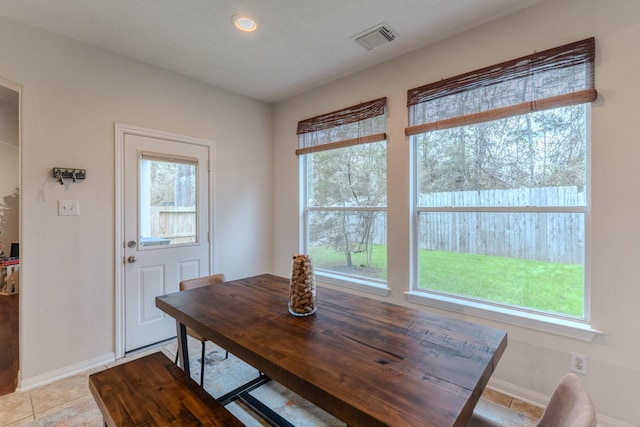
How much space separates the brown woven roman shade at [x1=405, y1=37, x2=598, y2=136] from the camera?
1801 millimetres

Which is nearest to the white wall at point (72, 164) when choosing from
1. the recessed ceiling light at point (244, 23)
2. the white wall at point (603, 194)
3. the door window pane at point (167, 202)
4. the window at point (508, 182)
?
the door window pane at point (167, 202)

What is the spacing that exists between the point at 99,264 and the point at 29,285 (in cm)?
44

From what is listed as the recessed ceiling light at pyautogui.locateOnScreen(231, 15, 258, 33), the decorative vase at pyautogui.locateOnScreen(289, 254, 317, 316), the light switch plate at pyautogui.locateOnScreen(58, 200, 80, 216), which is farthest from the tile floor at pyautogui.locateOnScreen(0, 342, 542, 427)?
the recessed ceiling light at pyautogui.locateOnScreen(231, 15, 258, 33)

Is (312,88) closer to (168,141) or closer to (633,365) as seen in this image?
(168,141)

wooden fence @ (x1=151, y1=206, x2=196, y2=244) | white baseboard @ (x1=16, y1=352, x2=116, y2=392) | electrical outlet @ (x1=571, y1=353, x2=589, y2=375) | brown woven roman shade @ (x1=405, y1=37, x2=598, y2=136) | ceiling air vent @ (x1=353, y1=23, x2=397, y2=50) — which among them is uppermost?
ceiling air vent @ (x1=353, y1=23, x2=397, y2=50)

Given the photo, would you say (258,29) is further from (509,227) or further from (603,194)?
(603,194)

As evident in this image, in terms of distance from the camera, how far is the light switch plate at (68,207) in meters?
2.31

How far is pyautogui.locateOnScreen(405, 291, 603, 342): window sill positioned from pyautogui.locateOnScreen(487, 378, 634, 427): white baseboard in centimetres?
45

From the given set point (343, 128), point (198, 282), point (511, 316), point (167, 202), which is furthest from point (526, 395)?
point (167, 202)

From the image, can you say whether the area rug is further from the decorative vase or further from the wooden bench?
the decorative vase

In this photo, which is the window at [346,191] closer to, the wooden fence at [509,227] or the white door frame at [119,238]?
the wooden fence at [509,227]

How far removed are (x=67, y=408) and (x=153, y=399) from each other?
1.24 metres

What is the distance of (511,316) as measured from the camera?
2.06m

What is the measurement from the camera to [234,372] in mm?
2361
